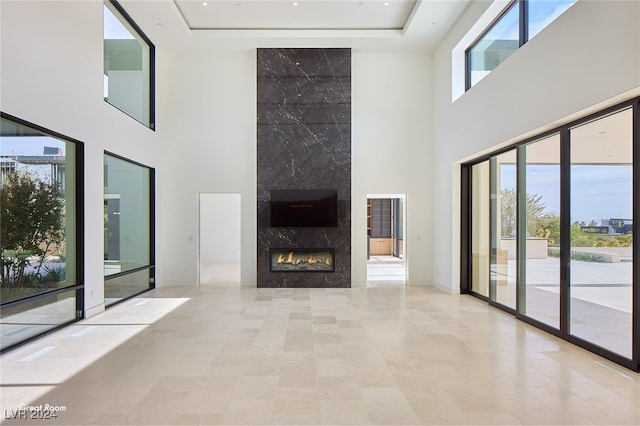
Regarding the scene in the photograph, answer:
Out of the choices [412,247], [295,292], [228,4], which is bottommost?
[295,292]

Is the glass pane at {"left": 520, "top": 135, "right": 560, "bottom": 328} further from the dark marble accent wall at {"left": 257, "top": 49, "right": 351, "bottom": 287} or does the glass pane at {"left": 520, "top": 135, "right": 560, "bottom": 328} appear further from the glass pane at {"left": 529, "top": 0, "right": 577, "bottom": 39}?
the dark marble accent wall at {"left": 257, "top": 49, "right": 351, "bottom": 287}

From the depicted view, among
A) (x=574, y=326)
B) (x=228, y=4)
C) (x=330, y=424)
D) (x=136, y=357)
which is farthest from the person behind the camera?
(x=228, y=4)

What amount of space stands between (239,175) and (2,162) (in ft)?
17.3

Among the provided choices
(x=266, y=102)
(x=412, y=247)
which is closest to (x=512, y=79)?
(x=412, y=247)

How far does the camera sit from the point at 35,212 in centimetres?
523

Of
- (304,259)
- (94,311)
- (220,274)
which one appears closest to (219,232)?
(220,274)

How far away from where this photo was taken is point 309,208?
9391mm

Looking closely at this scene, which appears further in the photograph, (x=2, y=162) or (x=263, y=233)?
(x=263, y=233)

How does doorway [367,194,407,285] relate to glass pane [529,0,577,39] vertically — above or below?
below

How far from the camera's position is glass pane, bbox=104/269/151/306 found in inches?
280

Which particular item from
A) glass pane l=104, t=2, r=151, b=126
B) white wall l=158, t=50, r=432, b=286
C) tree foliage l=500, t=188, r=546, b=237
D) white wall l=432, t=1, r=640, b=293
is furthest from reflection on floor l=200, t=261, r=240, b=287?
tree foliage l=500, t=188, r=546, b=237

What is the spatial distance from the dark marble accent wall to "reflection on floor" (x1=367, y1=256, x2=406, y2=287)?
1.23 metres

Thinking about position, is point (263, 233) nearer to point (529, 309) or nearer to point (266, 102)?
point (266, 102)

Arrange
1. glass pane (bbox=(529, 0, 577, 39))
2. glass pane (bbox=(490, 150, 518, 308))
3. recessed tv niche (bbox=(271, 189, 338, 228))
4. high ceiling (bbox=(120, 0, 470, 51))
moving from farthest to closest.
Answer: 1. recessed tv niche (bbox=(271, 189, 338, 228))
2. high ceiling (bbox=(120, 0, 470, 51))
3. glass pane (bbox=(490, 150, 518, 308))
4. glass pane (bbox=(529, 0, 577, 39))
